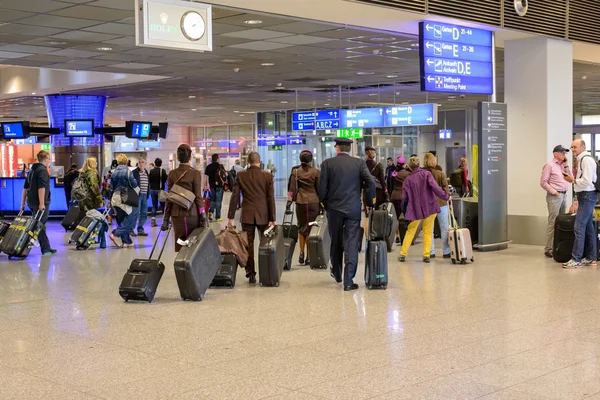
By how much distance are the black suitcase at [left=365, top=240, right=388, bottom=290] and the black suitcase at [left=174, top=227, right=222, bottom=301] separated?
5.72 feet

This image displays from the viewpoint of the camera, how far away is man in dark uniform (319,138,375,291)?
9.27 metres

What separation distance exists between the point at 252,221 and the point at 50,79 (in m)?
14.7

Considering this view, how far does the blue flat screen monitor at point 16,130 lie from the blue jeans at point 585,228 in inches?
714

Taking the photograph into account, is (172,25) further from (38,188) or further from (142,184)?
(142,184)

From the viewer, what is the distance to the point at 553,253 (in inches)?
471

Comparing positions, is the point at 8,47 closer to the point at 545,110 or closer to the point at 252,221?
the point at 252,221

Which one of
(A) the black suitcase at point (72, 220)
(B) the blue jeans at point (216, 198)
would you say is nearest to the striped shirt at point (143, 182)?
(A) the black suitcase at point (72, 220)

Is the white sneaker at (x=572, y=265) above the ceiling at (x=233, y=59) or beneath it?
beneath

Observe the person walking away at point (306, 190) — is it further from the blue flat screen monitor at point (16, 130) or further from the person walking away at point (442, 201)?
the blue flat screen monitor at point (16, 130)

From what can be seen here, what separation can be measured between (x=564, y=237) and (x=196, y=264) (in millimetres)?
5810

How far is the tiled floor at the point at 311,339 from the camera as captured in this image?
17.5 feet

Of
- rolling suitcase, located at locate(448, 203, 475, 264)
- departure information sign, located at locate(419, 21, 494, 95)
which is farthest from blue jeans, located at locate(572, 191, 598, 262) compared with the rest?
departure information sign, located at locate(419, 21, 494, 95)

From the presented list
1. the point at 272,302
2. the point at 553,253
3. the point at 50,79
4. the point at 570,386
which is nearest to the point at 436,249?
the point at 553,253

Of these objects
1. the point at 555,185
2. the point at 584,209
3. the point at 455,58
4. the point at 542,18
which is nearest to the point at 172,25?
the point at 455,58
